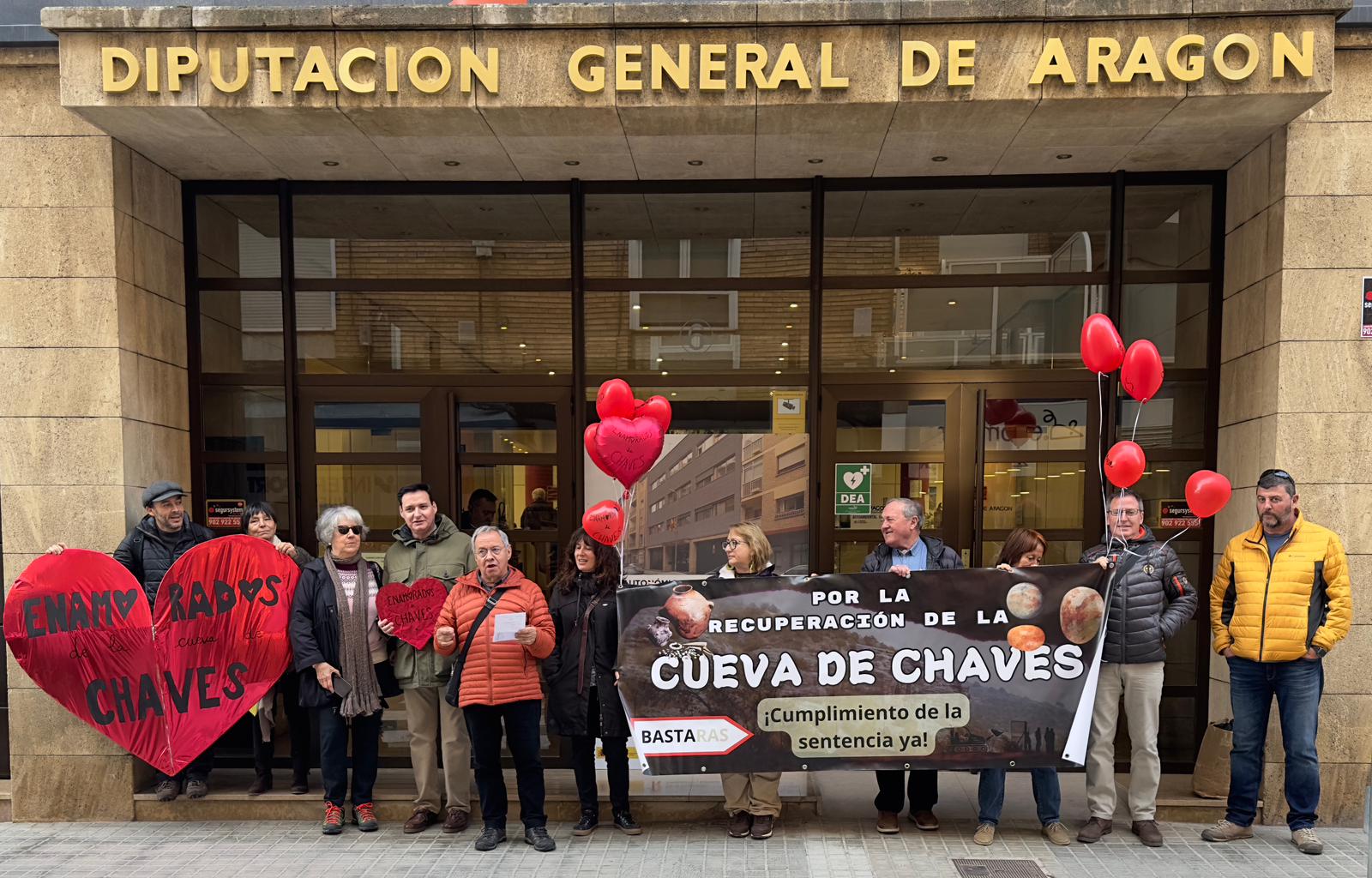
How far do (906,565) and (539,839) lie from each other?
256cm

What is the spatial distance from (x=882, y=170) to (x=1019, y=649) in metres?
3.23

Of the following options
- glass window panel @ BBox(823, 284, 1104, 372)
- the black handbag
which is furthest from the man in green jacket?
glass window panel @ BBox(823, 284, 1104, 372)

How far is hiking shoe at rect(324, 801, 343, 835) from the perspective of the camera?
5258mm

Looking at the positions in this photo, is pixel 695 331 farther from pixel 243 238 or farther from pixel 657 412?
pixel 243 238

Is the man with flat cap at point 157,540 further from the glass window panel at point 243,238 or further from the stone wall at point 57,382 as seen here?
the glass window panel at point 243,238

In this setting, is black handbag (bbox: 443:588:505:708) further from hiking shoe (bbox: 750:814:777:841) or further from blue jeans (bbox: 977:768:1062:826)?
blue jeans (bbox: 977:768:1062:826)

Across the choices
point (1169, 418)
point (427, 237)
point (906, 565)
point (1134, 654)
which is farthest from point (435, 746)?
point (1169, 418)

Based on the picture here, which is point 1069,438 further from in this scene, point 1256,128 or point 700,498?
point 700,498

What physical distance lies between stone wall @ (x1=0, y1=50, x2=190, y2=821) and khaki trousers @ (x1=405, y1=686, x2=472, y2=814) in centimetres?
186

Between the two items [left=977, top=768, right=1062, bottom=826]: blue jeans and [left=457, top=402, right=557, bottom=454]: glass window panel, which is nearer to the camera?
[left=977, top=768, right=1062, bottom=826]: blue jeans

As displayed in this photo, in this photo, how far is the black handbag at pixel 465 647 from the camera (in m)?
4.88

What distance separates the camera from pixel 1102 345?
497 centimetres

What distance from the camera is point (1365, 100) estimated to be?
529 centimetres

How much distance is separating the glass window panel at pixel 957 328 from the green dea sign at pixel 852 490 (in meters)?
0.71
